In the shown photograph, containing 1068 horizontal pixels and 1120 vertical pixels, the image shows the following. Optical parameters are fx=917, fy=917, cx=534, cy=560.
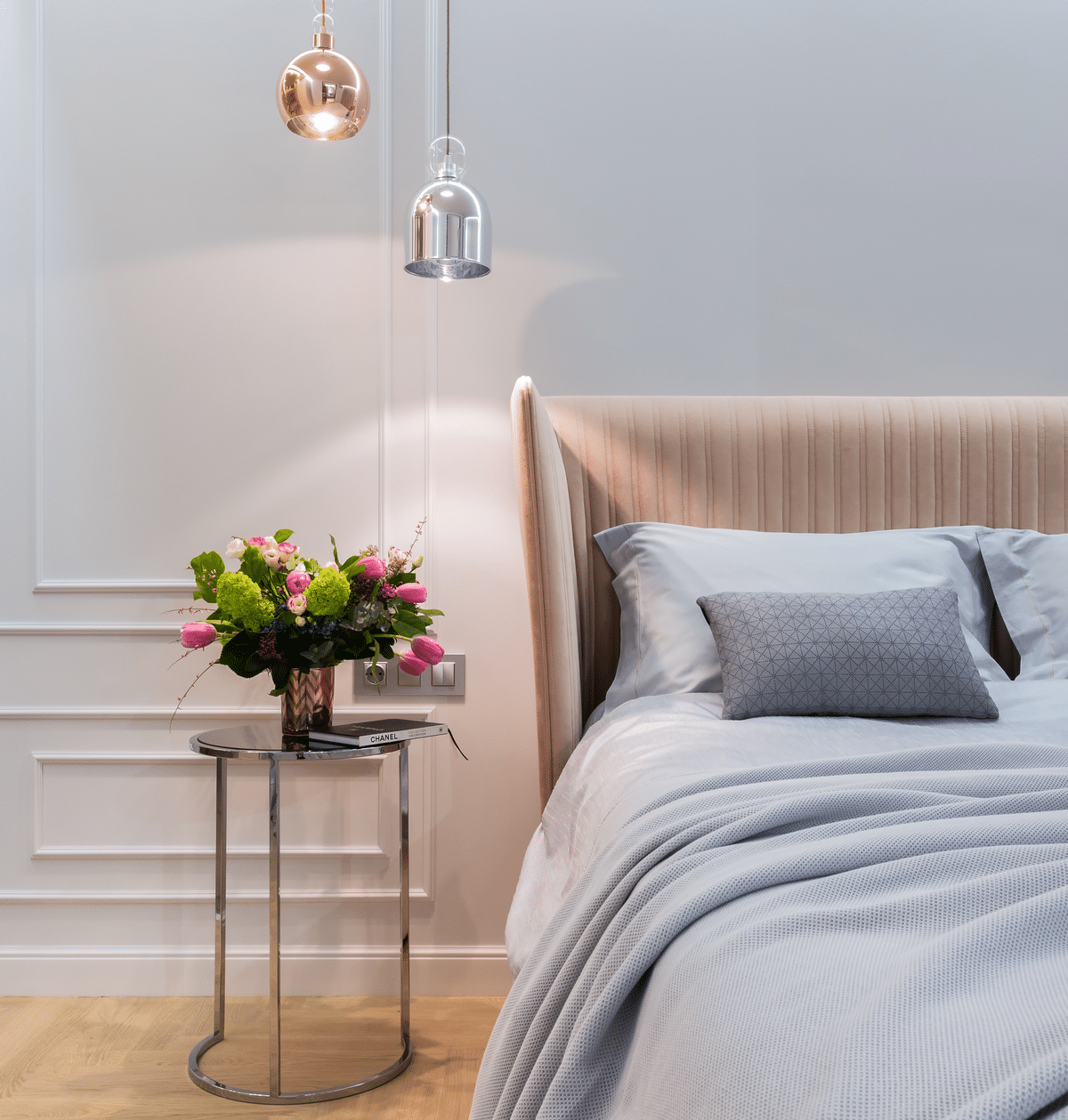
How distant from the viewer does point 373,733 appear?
5.55 ft

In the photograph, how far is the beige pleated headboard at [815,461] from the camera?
6.83 feet

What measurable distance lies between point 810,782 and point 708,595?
799 mm

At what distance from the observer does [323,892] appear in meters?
2.10

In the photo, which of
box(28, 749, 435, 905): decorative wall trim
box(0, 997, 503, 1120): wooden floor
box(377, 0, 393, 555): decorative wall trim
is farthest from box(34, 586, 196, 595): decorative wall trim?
box(0, 997, 503, 1120): wooden floor

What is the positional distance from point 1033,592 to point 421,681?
4.33 ft

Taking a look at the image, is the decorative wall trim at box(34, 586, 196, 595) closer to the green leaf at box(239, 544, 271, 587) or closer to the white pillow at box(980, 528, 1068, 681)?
the green leaf at box(239, 544, 271, 587)

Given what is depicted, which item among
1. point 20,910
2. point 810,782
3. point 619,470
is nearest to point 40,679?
Result: point 20,910

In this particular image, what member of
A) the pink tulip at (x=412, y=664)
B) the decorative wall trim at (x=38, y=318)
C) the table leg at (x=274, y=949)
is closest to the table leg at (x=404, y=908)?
the pink tulip at (x=412, y=664)

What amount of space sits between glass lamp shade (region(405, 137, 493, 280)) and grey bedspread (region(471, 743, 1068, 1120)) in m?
1.16

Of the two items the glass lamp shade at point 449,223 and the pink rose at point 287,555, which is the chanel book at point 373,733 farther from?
the glass lamp shade at point 449,223

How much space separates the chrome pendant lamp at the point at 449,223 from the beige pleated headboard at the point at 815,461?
422 millimetres

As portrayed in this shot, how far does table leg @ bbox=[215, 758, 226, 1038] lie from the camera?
1.78 m

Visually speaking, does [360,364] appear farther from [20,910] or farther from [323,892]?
[20,910]

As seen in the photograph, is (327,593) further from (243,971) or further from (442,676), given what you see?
(243,971)
